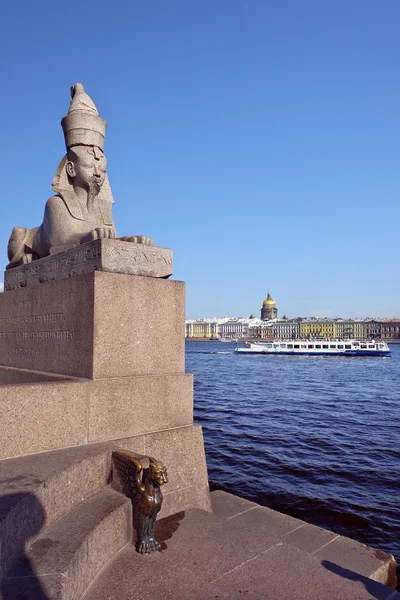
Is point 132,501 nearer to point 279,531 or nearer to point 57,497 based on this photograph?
point 57,497

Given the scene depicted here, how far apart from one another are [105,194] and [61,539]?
3.34 meters

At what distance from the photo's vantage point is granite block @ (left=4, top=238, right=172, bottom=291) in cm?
361

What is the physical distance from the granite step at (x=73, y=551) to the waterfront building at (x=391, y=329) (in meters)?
122

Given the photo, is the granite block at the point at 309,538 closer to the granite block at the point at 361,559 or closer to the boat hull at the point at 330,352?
the granite block at the point at 361,559

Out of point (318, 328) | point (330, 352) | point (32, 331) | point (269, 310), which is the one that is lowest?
point (330, 352)

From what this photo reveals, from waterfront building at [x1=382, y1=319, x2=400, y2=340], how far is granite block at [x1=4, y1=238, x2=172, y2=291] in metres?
121

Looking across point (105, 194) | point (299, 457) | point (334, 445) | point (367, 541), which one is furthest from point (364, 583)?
point (334, 445)

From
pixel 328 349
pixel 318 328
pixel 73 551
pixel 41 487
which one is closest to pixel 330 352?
pixel 328 349

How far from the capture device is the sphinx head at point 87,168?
4410 mm

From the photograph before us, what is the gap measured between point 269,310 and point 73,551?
483 ft

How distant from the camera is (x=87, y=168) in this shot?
4.41 meters

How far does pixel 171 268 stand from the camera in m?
4.02

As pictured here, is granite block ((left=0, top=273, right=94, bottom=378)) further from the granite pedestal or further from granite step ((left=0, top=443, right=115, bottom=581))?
granite step ((left=0, top=443, right=115, bottom=581))

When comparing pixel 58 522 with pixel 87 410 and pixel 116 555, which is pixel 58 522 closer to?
pixel 116 555
